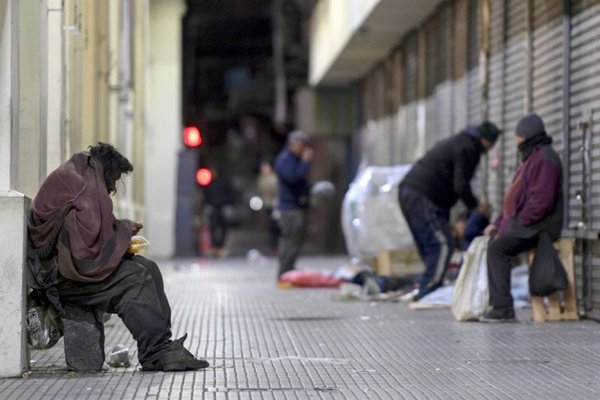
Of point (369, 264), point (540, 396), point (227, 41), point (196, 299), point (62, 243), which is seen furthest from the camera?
point (227, 41)

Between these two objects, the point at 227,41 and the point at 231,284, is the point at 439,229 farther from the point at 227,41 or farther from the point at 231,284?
the point at 227,41

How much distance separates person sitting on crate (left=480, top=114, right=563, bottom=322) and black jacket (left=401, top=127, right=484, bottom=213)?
5.50ft

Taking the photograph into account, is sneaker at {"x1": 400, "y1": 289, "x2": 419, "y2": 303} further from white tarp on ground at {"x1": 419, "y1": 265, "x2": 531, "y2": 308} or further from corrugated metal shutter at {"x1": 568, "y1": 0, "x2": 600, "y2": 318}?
corrugated metal shutter at {"x1": 568, "y1": 0, "x2": 600, "y2": 318}

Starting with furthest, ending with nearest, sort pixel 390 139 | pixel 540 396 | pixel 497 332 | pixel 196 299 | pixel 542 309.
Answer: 1. pixel 390 139
2. pixel 196 299
3. pixel 542 309
4. pixel 497 332
5. pixel 540 396

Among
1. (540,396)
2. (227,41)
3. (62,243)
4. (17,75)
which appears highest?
(227,41)

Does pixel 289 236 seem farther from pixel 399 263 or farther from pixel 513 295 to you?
pixel 513 295

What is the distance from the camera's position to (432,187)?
14.0 metres

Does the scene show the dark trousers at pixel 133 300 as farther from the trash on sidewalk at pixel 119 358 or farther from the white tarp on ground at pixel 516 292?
the white tarp on ground at pixel 516 292

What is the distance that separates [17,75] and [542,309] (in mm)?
5128

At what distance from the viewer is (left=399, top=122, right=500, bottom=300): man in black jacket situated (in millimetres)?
13609

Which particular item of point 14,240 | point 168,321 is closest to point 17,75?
point 14,240

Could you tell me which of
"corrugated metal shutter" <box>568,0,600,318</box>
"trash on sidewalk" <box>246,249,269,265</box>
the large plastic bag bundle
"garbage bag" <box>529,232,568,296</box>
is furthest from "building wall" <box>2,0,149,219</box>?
"trash on sidewalk" <box>246,249,269,265</box>

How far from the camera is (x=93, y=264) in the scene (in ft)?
26.5

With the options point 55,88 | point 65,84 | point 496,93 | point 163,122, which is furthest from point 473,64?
point 163,122
